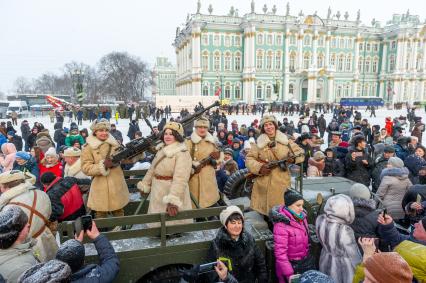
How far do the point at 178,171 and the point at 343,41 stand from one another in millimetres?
66240

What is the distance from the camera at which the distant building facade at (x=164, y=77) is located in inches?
4668

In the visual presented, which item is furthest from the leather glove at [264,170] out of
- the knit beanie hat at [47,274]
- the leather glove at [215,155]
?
the knit beanie hat at [47,274]

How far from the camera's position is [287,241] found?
10.3 feet

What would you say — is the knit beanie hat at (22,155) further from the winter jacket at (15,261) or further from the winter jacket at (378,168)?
the winter jacket at (378,168)

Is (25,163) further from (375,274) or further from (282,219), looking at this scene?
(375,274)

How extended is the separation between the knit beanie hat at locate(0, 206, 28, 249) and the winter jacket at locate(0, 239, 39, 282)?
0.06m

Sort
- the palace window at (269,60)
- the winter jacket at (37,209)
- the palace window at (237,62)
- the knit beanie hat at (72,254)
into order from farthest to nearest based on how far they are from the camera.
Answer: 1. the palace window at (237,62)
2. the palace window at (269,60)
3. the winter jacket at (37,209)
4. the knit beanie hat at (72,254)

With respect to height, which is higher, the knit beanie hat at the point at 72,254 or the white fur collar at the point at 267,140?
the white fur collar at the point at 267,140

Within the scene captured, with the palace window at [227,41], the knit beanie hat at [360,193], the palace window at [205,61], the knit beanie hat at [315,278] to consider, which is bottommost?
the knit beanie hat at [315,278]

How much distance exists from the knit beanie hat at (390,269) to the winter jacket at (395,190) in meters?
3.33

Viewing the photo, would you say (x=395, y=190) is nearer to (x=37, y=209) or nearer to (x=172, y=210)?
(x=172, y=210)

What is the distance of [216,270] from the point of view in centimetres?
246

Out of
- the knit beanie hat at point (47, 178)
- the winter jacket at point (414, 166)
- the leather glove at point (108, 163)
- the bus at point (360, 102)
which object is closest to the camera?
the knit beanie hat at point (47, 178)

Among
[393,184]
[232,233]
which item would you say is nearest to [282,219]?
[232,233]
